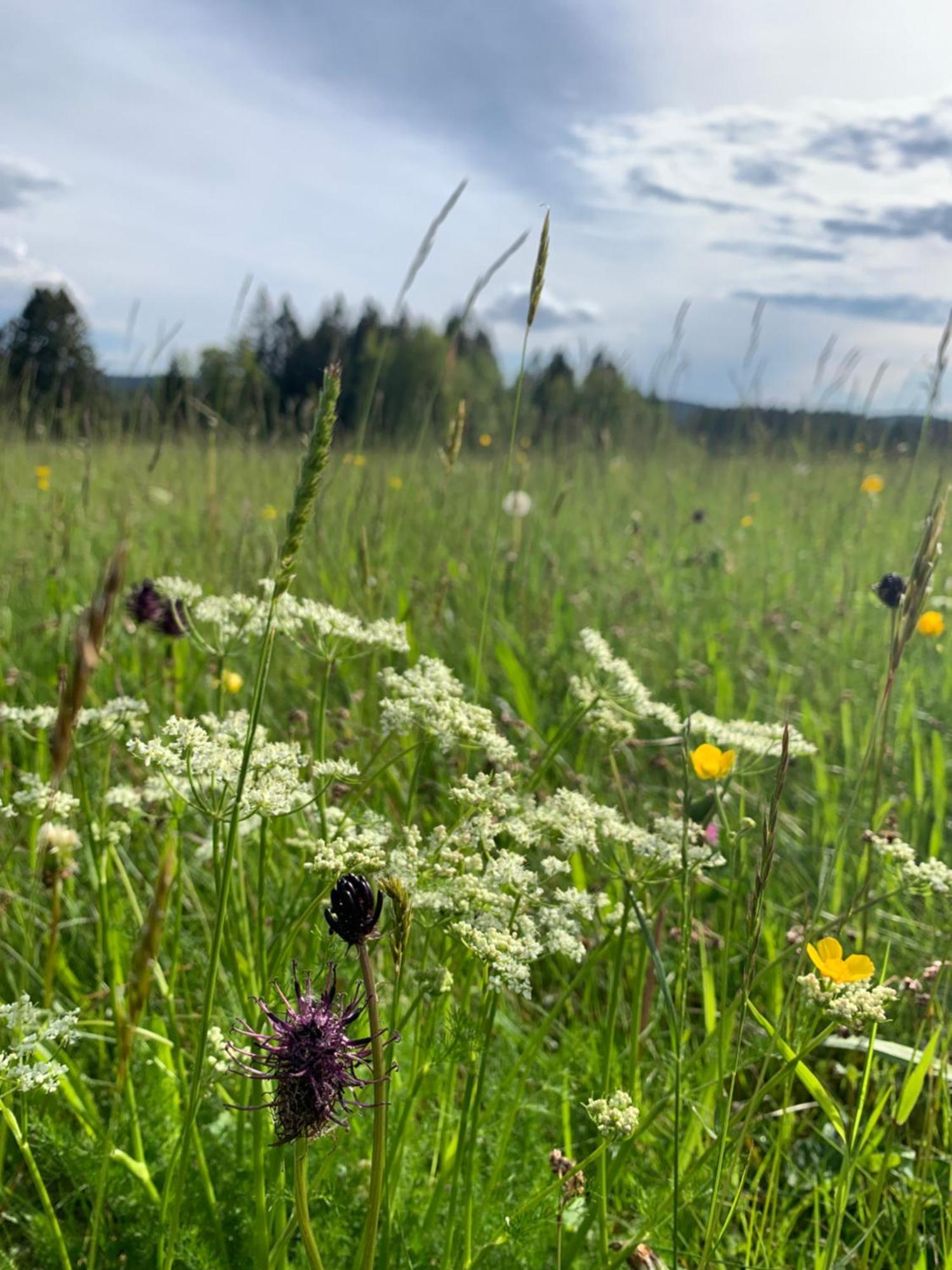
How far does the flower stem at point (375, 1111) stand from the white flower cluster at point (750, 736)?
30.2 inches

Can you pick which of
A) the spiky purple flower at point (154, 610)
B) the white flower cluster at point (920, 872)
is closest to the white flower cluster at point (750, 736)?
the white flower cluster at point (920, 872)

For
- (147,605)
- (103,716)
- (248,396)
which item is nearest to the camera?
(103,716)

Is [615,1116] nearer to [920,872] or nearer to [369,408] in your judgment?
[920,872]

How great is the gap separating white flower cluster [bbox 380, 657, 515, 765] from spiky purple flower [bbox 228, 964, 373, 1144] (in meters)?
0.49

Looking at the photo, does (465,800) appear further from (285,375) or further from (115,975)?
(285,375)

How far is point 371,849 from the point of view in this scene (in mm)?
1118

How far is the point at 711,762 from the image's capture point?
1451 mm

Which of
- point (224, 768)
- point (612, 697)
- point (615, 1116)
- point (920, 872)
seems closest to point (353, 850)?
point (224, 768)

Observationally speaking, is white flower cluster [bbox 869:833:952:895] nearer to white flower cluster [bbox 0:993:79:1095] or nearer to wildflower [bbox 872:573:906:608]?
wildflower [bbox 872:573:906:608]

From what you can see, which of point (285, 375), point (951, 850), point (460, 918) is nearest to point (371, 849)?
point (460, 918)

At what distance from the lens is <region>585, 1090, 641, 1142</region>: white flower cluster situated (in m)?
1.02

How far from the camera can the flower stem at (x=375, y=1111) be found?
0.82 m

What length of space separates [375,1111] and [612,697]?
2.79 ft

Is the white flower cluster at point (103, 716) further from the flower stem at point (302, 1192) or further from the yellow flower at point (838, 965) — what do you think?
the yellow flower at point (838, 965)
